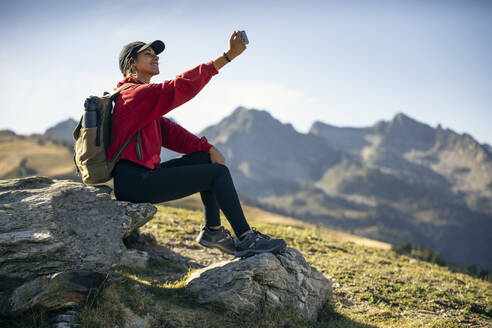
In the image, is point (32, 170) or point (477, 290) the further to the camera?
point (32, 170)

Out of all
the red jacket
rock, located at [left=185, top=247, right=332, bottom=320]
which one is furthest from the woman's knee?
rock, located at [left=185, top=247, right=332, bottom=320]

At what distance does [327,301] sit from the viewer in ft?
24.8

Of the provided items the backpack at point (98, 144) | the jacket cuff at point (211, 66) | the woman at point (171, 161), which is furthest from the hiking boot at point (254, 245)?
the jacket cuff at point (211, 66)

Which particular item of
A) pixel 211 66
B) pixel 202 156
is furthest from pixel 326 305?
pixel 211 66

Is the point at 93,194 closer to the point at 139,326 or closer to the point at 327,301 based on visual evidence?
the point at 139,326

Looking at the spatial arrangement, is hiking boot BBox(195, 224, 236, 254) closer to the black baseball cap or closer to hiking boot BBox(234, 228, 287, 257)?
hiking boot BBox(234, 228, 287, 257)

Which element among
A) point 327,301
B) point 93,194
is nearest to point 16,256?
point 93,194

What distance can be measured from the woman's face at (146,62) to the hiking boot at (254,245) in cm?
350

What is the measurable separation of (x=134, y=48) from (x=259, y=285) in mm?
4887

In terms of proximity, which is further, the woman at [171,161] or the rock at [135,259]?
the rock at [135,259]

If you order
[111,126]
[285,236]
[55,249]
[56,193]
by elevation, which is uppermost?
[111,126]

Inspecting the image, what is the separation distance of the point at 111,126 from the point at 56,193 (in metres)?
1.80

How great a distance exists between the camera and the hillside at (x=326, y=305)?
5.63m

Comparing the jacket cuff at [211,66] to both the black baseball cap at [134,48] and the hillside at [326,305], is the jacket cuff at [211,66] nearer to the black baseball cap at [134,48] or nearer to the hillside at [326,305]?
the black baseball cap at [134,48]
